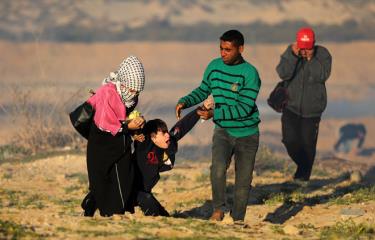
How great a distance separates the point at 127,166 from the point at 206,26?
4011cm

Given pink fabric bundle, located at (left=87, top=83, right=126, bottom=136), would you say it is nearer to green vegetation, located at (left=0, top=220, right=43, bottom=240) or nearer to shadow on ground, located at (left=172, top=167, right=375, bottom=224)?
green vegetation, located at (left=0, top=220, right=43, bottom=240)

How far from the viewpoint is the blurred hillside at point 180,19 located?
155ft

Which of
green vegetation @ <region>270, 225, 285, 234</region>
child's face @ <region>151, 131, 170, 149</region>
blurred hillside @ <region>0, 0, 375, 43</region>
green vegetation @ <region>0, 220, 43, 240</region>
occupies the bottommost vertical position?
green vegetation @ <region>270, 225, 285, 234</region>

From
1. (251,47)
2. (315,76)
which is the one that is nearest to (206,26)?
(251,47)

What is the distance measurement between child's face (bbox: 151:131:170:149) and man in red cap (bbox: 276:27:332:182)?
15.3ft

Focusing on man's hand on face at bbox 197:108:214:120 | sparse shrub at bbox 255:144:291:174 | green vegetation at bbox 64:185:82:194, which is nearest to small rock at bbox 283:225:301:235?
man's hand on face at bbox 197:108:214:120

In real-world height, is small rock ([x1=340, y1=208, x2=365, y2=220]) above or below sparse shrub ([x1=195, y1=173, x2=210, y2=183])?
above

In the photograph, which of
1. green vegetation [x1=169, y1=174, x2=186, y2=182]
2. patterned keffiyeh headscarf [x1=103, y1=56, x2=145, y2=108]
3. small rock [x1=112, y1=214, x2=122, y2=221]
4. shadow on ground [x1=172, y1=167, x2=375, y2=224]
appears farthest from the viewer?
green vegetation [x1=169, y1=174, x2=186, y2=182]

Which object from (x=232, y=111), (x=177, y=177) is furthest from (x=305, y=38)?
(x=232, y=111)

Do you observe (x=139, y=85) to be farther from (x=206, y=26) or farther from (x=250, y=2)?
(x=250, y=2)

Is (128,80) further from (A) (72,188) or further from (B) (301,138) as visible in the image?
(B) (301,138)

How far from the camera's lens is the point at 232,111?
9891 mm

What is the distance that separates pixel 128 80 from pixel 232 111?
1.02m

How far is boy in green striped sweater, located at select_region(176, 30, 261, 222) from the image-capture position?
32.5 ft
